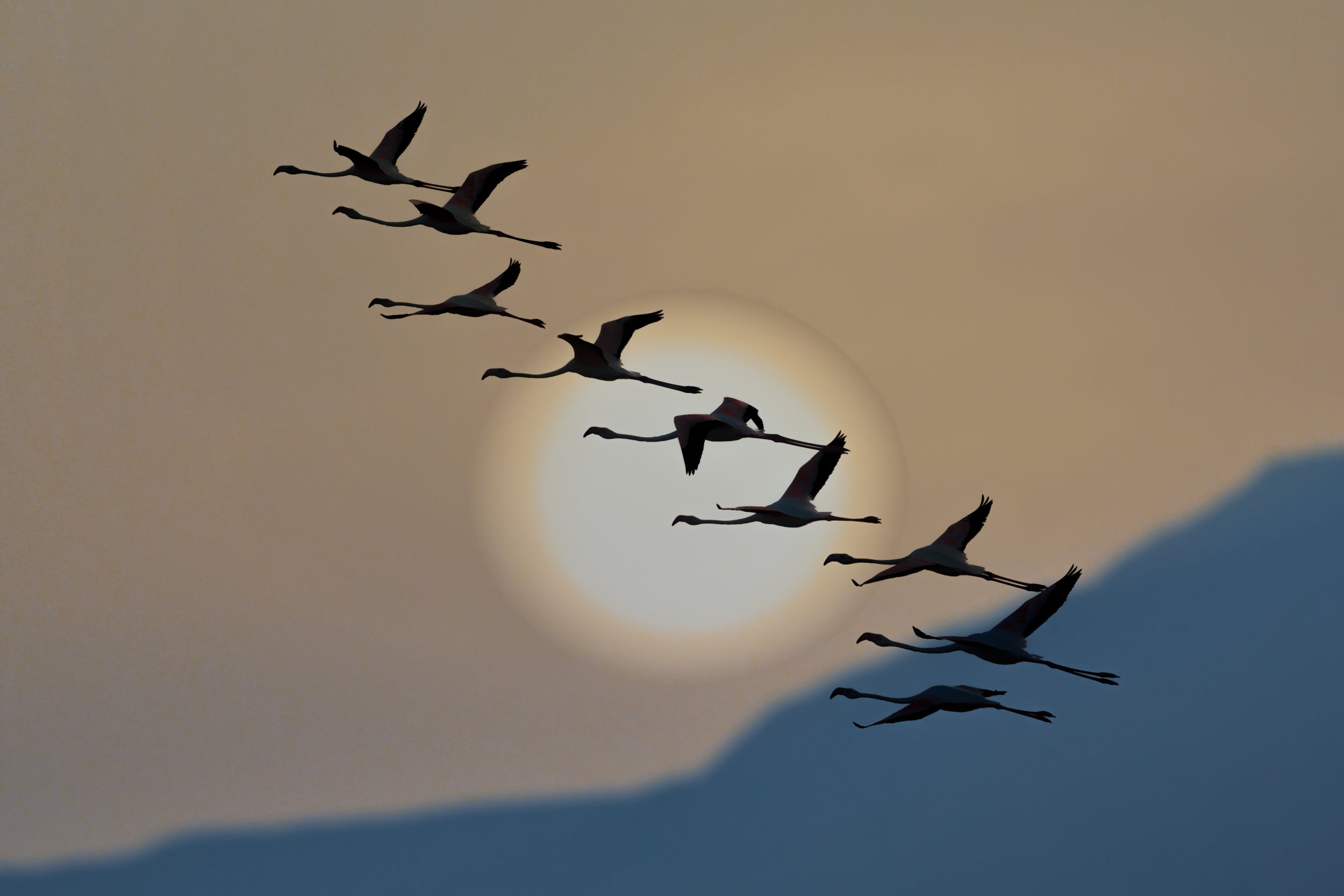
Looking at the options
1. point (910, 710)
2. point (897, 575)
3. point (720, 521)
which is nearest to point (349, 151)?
point (720, 521)

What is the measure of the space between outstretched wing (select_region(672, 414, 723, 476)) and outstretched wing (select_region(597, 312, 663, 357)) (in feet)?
7.90

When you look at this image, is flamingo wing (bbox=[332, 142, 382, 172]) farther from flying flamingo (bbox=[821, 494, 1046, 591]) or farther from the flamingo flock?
flying flamingo (bbox=[821, 494, 1046, 591])

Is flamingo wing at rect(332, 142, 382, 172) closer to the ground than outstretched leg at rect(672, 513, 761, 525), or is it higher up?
higher up

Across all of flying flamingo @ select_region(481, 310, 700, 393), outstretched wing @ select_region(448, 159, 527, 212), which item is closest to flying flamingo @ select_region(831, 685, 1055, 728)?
flying flamingo @ select_region(481, 310, 700, 393)

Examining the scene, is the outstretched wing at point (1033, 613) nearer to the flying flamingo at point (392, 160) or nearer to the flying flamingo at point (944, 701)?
the flying flamingo at point (944, 701)

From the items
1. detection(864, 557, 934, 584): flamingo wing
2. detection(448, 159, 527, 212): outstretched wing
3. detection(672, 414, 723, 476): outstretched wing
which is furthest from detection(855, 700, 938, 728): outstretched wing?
detection(448, 159, 527, 212): outstretched wing

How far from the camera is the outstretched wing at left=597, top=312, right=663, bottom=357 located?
2861cm

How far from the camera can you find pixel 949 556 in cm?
2769

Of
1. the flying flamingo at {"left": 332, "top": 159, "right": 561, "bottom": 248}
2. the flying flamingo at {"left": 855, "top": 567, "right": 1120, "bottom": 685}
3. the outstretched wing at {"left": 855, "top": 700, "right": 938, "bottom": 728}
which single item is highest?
the flying flamingo at {"left": 332, "top": 159, "right": 561, "bottom": 248}

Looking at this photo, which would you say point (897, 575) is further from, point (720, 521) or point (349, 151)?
point (349, 151)

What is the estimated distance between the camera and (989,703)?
2516 centimetres

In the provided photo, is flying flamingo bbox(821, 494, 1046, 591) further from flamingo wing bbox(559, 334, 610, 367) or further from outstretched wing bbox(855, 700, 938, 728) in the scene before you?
flamingo wing bbox(559, 334, 610, 367)

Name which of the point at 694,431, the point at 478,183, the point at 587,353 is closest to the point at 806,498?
the point at 694,431

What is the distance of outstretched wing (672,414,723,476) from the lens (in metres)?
26.9
